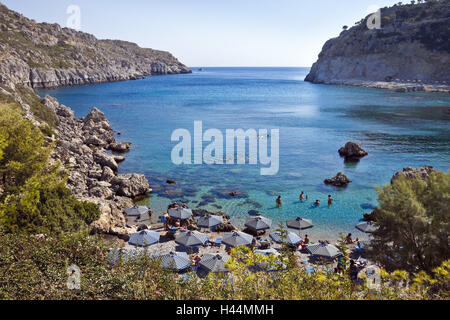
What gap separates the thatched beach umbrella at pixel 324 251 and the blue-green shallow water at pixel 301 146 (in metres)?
4.79

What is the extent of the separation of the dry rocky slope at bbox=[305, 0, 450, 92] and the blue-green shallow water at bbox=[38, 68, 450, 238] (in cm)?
3015

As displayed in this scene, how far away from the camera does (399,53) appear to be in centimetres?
13912

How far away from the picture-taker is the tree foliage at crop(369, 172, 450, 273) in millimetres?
13078

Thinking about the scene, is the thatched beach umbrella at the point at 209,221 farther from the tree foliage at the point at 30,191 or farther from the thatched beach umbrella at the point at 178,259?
the tree foliage at the point at 30,191

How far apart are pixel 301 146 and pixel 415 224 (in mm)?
41994

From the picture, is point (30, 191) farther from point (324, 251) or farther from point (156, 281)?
point (324, 251)

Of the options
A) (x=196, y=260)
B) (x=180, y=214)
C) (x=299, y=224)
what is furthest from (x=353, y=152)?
(x=196, y=260)

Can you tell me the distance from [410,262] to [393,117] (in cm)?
7265

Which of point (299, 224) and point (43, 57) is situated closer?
point (299, 224)

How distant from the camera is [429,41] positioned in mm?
132375

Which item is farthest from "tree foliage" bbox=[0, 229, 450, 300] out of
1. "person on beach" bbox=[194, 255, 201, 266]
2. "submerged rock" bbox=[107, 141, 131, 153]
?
"submerged rock" bbox=[107, 141, 131, 153]

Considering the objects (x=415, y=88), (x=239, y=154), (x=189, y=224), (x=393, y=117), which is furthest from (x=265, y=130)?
(x=415, y=88)

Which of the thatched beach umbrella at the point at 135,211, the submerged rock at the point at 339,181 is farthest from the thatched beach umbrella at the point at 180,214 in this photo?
the submerged rock at the point at 339,181

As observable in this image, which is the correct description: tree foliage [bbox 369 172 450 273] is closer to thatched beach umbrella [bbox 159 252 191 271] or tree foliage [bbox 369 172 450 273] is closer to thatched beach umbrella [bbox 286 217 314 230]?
thatched beach umbrella [bbox 159 252 191 271]
